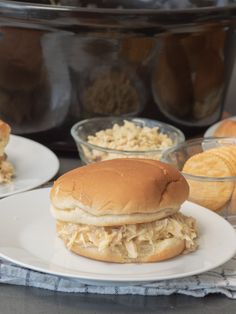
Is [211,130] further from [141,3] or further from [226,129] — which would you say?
[141,3]

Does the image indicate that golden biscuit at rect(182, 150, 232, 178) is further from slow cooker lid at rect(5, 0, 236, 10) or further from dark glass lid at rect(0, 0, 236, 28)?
slow cooker lid at rect(5, 0, 236, 10)

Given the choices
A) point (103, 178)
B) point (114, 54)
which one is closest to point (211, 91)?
point (114, 54)

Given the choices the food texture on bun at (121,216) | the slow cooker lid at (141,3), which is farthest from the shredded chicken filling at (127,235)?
the slow cooker lid at (141,3)

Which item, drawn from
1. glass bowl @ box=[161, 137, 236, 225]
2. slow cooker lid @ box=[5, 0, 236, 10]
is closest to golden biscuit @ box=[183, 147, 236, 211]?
glass bowl @ box=[161, 137, 236, 225]

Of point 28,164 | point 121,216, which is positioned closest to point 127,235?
point 121,216

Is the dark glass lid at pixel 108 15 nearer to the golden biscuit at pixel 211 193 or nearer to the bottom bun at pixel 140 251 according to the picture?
the golden biscuit at pixel 211 193

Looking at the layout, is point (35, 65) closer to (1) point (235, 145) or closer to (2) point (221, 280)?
(1) point (235, 145)
